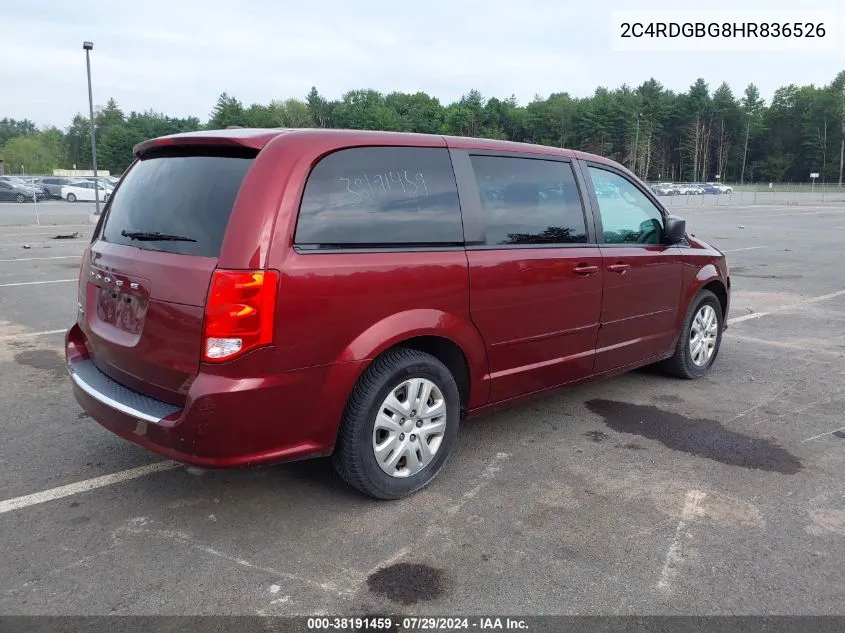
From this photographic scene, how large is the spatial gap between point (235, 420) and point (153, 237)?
39.6 inches

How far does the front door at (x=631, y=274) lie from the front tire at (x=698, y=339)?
0.86ft

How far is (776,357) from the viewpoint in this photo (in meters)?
6.38

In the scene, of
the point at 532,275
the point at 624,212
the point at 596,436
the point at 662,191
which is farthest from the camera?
the point at 662,191

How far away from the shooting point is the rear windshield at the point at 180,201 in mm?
2990

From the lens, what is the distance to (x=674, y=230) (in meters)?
4.91

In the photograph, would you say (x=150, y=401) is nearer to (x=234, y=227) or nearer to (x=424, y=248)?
(x=234, y=227)

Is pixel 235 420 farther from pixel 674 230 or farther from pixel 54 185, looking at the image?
pixel 54 185

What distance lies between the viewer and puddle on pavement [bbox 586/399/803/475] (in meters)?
3.99

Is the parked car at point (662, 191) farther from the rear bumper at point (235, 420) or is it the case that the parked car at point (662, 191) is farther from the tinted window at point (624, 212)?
the rear bumper at point (235, 420)

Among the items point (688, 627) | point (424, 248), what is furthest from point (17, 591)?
point (688, 627)

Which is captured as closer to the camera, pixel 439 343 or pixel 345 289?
pixel 345 289

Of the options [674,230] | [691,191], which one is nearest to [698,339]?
[674,230]

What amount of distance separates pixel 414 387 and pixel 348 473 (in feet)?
1.69

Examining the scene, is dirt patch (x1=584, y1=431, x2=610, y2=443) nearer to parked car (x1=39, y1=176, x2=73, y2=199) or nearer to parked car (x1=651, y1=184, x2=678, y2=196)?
parked car (x1=39, y1=176, x2=73, y2=199)
